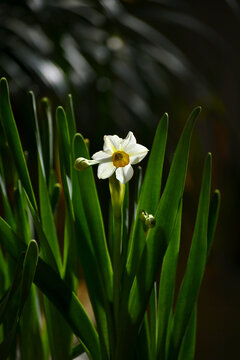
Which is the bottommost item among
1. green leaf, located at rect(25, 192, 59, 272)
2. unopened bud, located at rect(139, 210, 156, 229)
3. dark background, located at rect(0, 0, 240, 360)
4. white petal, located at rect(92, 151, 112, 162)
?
unopened bud, located at rect(139, 210, 156, 229)

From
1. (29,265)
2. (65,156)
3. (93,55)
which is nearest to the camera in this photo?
(29,265)

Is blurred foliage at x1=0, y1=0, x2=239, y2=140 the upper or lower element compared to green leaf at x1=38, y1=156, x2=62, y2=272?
upper

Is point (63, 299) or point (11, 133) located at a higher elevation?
point (11, 133)

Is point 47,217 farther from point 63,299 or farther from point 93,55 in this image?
point 93,55

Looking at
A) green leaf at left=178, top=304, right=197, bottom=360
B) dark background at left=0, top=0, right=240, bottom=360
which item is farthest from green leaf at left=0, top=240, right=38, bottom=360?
dark background at left=0, top=0, right=240, bottom=360

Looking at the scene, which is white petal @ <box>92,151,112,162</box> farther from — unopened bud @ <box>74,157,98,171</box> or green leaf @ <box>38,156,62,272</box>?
green leaf @ <box>38,156,62,272</box>

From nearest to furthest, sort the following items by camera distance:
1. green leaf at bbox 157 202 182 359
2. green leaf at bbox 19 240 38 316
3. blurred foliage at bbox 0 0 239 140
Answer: green leaf at bbox 19 240 38 316, green leaf at bbox 157 202 182 359, blurred foliage at bbox 0 0 239 140

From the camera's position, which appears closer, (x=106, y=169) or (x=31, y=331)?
(x=106, y=169)

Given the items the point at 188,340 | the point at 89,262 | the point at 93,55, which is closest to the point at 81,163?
the point at 89,262
